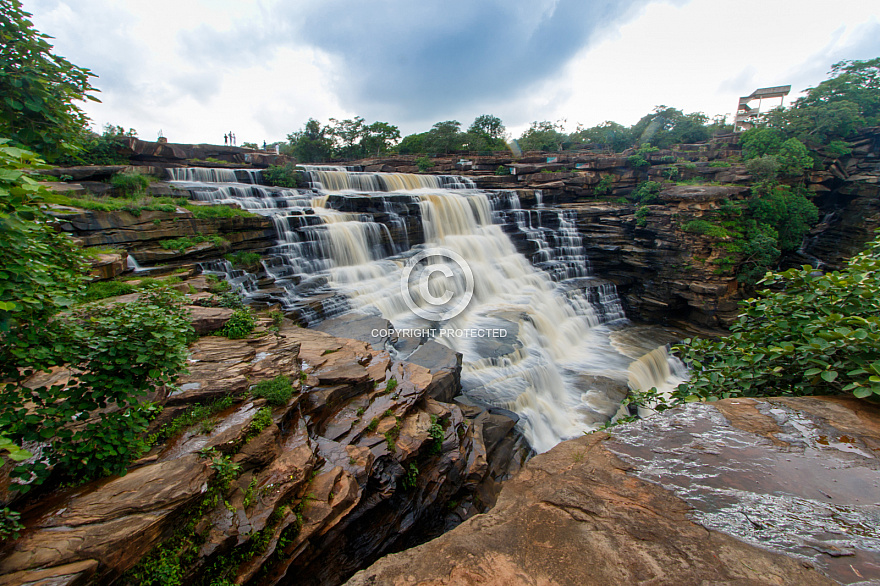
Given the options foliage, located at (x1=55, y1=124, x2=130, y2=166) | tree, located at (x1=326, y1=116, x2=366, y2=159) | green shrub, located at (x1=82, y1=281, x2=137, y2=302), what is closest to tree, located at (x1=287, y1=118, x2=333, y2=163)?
tree, located at (x1=326, y1=116, x2=366, y2=159)

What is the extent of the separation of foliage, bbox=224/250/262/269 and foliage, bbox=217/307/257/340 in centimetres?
471

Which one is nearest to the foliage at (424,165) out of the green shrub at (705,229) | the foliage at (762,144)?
the green shrub at (705,229)

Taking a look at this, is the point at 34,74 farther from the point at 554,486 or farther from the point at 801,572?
the point at 801,572

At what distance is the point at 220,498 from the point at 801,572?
4199mm

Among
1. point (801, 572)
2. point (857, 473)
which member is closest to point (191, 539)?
point (801, 572)

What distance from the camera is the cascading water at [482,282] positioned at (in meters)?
9.62

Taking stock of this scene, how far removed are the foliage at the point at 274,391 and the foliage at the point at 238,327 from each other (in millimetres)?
1842

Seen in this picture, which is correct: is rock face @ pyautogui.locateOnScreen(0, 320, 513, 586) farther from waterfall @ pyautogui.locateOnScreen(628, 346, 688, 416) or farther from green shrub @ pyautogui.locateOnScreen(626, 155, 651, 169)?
green shrub @ pyautogui.locateOnScreen(626, 155, 651, 169)

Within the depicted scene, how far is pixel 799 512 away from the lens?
187 cm

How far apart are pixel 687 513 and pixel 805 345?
2354mm

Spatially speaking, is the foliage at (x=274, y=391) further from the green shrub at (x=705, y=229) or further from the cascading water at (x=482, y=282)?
the green shrub at (x=705, y=229)

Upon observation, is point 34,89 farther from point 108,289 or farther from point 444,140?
point 444,140

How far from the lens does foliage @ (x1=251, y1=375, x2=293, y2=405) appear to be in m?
4.80

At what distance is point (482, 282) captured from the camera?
47.4 ft
